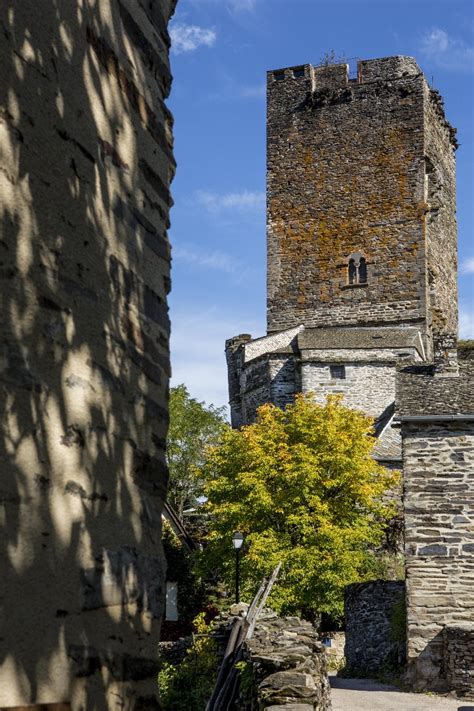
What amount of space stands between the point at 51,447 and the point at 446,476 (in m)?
16.0

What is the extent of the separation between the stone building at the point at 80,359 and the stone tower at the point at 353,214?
35047mm

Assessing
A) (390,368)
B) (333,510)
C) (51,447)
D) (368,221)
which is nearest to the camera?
(51,447)

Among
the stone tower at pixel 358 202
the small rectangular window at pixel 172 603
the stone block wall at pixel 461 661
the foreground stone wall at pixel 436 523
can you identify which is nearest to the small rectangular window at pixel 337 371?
the stone tower at pixel 358 202

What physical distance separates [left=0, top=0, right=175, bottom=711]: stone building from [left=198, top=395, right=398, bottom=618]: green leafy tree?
21246mm

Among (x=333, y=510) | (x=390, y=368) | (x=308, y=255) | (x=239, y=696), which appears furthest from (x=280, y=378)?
(x=239, y=696)

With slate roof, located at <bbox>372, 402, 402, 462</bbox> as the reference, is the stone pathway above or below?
below

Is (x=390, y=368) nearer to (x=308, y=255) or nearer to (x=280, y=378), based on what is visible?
(x=280, y=378)

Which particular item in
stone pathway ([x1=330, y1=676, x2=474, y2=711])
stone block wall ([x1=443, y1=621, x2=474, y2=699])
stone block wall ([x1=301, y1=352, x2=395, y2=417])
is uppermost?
stone block wall ([x1=301, y1=352, x2=395, y2=417])

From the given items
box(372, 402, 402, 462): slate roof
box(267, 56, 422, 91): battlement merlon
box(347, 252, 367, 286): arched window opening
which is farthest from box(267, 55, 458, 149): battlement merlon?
box(372, 402, 402, 462): slate roof

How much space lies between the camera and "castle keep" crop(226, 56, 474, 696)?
125 ft

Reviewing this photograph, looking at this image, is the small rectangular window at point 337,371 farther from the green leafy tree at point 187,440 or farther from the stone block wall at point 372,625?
the stone block wall at point 372,625

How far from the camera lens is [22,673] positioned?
114 inches

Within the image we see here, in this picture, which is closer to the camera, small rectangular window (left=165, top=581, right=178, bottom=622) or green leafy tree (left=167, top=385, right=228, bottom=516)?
small rectangular window (left=165, top=581, right=178, bottom=622)

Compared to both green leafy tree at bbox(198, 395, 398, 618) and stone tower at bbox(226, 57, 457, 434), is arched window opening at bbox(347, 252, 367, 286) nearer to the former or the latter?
stone tower at bbox(226, 57, 457, 434)
